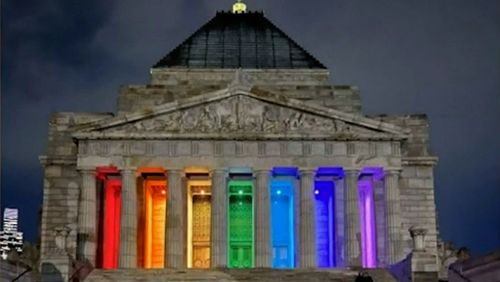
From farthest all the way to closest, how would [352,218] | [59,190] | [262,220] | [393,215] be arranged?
1. [59,190]
2. [393,215]
3. [352,218]
4. [262,220]

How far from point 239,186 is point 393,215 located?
9.67 metres

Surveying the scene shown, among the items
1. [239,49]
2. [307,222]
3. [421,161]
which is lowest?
[307,222]

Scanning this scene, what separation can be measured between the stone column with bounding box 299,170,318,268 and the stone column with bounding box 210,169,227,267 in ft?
14.4

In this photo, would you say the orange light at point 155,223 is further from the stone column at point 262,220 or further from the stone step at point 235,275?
the stone step at point 235,275

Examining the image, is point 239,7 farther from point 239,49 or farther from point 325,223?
point 325,223

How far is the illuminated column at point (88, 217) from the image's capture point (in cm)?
5350

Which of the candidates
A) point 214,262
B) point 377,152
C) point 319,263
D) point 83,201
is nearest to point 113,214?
point 83,201

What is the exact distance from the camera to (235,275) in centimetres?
4559

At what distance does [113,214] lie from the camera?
57719 millimetres

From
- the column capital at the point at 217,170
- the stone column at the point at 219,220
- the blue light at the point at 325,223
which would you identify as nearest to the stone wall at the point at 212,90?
the blue light at the point at 325,223

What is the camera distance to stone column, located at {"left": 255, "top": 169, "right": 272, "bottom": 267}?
53000mm

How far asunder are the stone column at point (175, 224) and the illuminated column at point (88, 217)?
4.30m

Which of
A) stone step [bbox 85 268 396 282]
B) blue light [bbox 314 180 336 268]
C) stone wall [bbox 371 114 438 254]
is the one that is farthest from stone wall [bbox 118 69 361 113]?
stone step [bbox 85 268 396 282]

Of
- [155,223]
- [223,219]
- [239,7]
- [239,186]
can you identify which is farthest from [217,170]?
[239,7]
